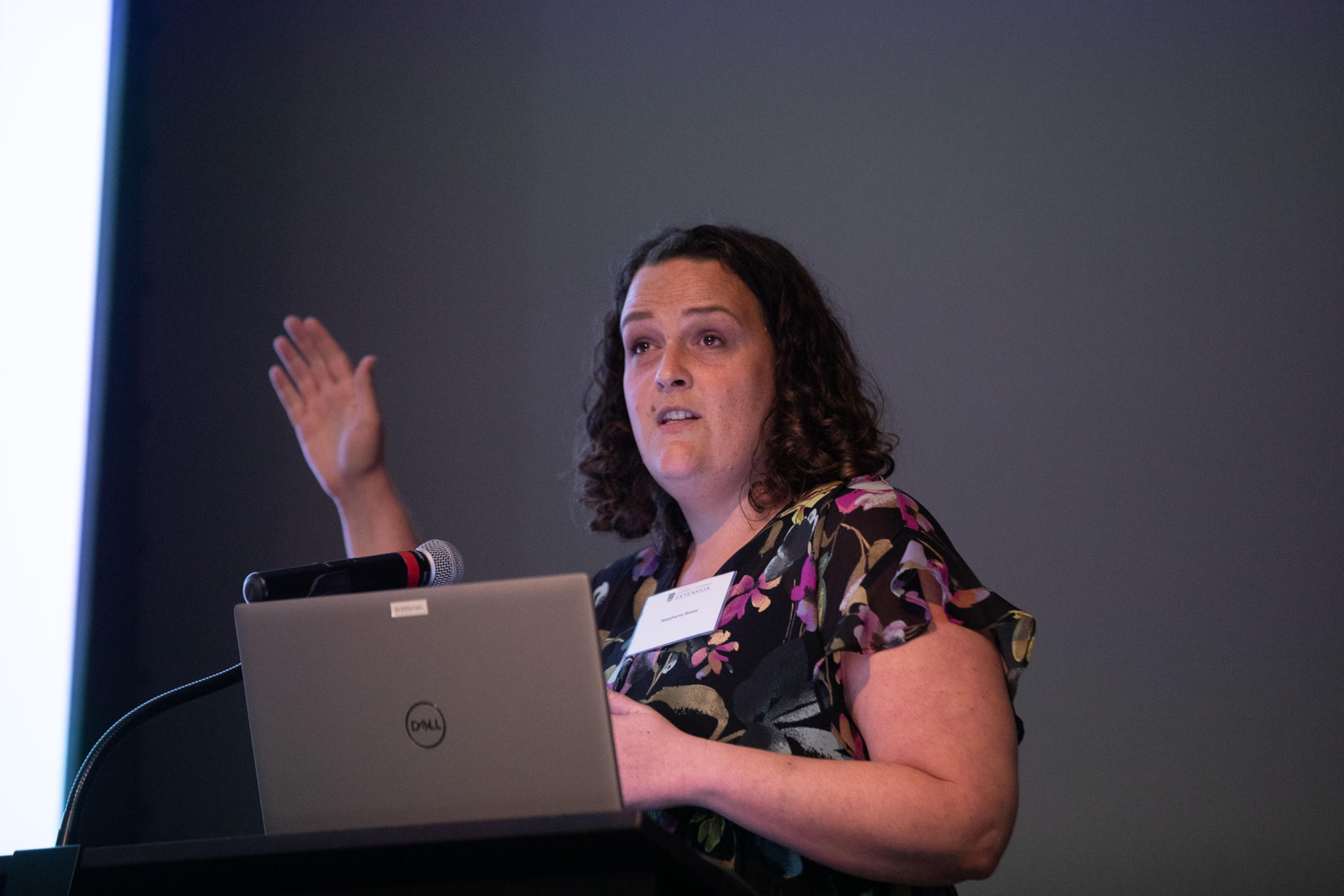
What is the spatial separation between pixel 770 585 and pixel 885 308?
171 centimetres

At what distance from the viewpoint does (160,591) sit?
3.05 meters

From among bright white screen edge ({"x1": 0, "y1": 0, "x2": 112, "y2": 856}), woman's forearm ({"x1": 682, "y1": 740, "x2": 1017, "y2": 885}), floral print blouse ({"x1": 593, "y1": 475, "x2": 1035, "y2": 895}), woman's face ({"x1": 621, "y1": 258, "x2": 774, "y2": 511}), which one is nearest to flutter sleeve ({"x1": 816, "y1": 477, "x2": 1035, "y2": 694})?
floral print blouse ({"x1": 593, "y1": 475, "x2": 1035, "y2": 895})

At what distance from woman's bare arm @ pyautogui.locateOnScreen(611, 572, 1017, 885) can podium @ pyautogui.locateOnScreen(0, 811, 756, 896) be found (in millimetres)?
248

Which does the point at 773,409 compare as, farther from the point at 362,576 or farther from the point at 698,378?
the point at 362,576

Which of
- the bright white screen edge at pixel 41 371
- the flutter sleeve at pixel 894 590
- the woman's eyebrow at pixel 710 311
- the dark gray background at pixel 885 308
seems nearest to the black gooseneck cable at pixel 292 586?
the flutter sleeve at pixel 894 590

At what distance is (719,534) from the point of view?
75.8 inches

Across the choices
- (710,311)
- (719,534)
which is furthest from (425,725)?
(710,311)

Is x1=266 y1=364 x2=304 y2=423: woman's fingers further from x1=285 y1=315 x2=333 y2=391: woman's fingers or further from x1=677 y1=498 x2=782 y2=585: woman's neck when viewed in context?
x1=677 y1=498 x2=782 y2=585: woman's neck

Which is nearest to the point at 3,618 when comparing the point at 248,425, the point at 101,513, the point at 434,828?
the point at 101,513

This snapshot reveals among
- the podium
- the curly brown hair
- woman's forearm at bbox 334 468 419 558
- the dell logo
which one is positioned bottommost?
the podium

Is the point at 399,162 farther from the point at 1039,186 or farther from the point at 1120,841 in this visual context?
the point at 1120,841

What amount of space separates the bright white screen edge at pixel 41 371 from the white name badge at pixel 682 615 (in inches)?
60.0

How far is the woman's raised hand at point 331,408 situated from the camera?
2.25 metres

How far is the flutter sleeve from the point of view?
1400 millimetres
